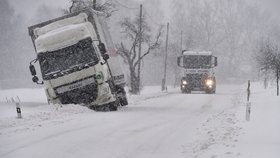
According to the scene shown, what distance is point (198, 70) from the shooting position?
111 feet

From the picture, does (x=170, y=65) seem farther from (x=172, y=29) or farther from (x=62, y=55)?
(x=62, y=55)

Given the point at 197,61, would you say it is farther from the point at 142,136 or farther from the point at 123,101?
the point at 142,136

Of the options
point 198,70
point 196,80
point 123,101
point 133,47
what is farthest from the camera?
point 133,47

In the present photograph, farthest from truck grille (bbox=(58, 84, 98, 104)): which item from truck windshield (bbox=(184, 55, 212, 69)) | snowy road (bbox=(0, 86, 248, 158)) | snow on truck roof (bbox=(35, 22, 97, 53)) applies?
truck windshield (bbox=(184, 55, 212, 69))

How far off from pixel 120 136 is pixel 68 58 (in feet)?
23.3

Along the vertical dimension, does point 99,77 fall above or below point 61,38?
below

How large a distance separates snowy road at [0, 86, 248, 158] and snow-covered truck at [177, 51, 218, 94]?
17.3m

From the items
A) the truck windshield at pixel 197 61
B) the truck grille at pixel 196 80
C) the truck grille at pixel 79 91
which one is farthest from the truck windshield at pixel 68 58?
the truck grille at pixel 196 80

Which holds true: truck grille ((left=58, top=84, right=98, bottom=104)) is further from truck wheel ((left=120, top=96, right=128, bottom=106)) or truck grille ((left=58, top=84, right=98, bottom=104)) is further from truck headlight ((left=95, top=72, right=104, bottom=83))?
truck wheel ((left=120, top=96, right=128, bottom=106))

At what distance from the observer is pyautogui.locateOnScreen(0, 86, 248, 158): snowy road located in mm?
9500

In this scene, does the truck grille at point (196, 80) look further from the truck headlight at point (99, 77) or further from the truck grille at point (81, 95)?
the truck headlight at point (99, 77)

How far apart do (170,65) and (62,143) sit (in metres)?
57.3

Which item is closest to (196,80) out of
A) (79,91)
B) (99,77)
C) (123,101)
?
(123,101)

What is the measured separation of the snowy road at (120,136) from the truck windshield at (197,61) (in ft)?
56.7
